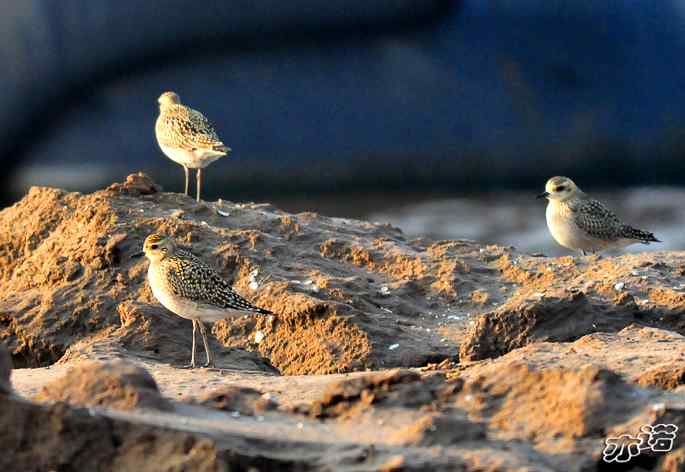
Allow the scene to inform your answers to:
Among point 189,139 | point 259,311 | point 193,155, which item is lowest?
point 259,311

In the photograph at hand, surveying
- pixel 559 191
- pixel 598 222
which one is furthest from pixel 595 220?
pixel 559 191

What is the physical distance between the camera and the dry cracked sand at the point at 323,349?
424 cm

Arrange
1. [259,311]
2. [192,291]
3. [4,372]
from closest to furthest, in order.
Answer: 1. [4,372]
2. [259,311]
3. [192,291]

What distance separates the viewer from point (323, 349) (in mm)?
6695

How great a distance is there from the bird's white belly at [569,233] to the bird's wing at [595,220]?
32 mm

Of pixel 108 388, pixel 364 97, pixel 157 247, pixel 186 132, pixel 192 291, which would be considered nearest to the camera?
pixel 108 388

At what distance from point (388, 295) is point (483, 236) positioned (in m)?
6.51

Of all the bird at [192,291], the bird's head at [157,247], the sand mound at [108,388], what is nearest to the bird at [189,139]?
the bird's head at [157,247]

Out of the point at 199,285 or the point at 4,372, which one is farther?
the point at 199,285

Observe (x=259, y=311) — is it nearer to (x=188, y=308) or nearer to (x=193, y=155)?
(x=188, y=308)

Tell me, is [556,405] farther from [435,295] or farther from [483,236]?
[483,236]

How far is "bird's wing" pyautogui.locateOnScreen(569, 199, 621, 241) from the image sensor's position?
938 centimetres

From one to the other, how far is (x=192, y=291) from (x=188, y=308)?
0.10m

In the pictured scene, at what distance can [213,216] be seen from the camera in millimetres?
8211
